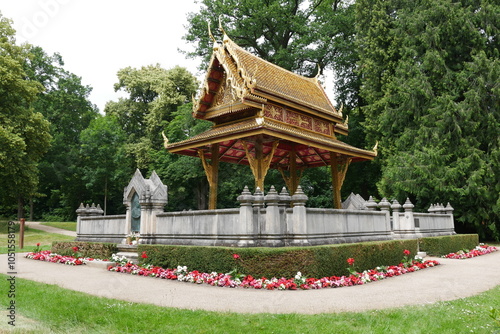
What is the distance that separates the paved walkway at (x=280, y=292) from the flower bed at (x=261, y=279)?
0.98 feet

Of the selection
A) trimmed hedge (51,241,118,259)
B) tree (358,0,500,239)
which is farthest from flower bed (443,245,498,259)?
trimmed hedge (51,241,118,259)

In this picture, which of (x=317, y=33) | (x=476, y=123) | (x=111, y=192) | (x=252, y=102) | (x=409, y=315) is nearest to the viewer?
(x=409, y=315)

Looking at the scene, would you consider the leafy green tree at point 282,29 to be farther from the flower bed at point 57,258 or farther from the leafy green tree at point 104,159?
the flower bed at point 57,258

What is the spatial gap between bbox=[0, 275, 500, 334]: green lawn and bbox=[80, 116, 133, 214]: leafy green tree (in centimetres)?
3590

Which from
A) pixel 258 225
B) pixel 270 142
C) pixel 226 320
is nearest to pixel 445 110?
pixel 270 142

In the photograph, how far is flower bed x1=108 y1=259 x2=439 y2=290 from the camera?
31.2 ft

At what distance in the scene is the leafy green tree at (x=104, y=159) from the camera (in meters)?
41.6

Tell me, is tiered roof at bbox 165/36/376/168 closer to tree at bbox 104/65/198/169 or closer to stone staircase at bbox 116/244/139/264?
stone staircase at bbox 116/244/139/264

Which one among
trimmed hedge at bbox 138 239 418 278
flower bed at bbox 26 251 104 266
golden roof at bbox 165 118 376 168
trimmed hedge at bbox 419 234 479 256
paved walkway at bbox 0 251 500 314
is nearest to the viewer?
paved walkway at bbox 0 251 500 314

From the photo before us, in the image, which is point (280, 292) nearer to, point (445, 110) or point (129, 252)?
point (129, 252)

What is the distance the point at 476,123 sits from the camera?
928 inches

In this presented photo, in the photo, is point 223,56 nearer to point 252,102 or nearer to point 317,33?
point 252,102

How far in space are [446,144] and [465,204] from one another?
3706 mm

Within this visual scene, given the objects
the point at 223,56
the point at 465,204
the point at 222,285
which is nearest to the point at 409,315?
the point at 222,285
